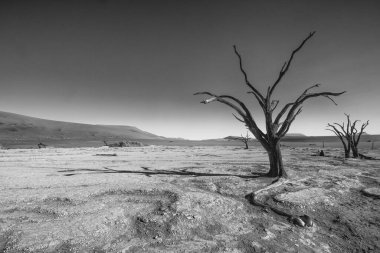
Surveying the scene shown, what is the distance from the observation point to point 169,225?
13.4 feet

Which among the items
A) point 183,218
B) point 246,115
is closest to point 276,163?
point 246,115

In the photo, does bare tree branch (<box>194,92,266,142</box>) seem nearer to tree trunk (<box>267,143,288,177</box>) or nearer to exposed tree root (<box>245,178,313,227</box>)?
tree trunk (<box>267,143,288,177</box>)

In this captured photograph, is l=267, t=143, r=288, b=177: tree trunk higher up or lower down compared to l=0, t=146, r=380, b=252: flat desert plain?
higher up

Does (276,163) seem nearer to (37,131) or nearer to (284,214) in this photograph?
(284,214)

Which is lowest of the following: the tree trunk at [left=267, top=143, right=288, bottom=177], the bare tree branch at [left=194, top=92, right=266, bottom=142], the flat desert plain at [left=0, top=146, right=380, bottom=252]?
the flat desert plain at [left=0, top=146, right=380, bottom=252]

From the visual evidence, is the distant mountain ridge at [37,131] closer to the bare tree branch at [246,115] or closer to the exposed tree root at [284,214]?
the bare tree branch at [246,115]

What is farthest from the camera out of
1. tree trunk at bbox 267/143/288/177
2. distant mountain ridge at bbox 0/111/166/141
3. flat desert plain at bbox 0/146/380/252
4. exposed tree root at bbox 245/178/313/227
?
distant mountain ridge at bbox 0/111/166/141

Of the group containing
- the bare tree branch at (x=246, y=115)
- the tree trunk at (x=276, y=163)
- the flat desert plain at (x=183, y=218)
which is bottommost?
the flat desert plain at (x=183, y=218)

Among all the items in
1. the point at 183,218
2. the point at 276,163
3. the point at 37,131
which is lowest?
the point at 183,218

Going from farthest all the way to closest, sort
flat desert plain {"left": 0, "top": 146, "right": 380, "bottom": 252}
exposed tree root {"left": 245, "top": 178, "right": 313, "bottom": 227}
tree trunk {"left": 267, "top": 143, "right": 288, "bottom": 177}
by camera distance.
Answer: tree trunk {"left": 267, "top": 143, "right": 288, "bottom": 177}, exposed tree root {"left": 245, "top": 178, "right": 313, "bottom": 227}, flat desert plain {"left": 0, "top": 146, "right": 380, "bottom": 252}

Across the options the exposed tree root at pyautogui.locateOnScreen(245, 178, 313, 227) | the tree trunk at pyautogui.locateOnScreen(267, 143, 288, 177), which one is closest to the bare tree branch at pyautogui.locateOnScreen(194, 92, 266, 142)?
the tree trunk at pyautogui.locateOnScreen(267, 143, 288, 177)

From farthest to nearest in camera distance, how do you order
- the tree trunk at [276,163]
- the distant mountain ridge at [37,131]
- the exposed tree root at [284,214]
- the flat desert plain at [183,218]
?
the distant mountain ridge at [37,131]
the tree trunk at [276,163]
the exposed tree root at [284,214]
the flat desert plain at [183,218]

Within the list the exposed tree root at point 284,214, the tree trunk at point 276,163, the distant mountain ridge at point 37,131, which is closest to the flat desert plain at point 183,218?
the exposed tree root at point 284,214

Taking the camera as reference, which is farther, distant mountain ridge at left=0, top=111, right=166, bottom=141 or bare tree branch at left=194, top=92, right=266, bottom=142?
distant mountain ridge at left=0, top=111, right=166, bottom=141
